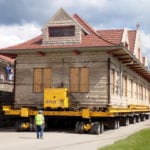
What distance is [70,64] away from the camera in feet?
89.6

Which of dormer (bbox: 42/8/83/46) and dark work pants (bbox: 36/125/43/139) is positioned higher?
dormer (bbox: 42/8/83/46)

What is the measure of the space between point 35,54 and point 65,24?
2720 millimetres

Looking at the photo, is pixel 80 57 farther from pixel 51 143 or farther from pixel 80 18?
pixel 51 143

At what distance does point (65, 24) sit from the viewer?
27.4 meters

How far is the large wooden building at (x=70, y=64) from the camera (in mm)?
26500

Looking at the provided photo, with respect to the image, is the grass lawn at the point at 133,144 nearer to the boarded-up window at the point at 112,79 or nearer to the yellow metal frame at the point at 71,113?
the yellow metal frame at the point at 71,113

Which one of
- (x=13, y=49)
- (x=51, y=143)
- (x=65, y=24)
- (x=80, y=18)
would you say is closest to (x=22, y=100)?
(x=13, y=49)

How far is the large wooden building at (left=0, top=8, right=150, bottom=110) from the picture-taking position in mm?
26500

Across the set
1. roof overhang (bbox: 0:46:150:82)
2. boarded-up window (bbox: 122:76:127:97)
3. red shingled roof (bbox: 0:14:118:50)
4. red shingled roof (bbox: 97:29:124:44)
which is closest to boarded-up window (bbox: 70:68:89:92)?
roof overhang (bbox: 0:46:150:82)

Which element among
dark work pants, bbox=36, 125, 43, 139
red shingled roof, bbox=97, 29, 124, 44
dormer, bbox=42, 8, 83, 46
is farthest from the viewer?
red shingled roof, bbox=97, 29, 124, 44

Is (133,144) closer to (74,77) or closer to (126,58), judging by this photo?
(74,77)

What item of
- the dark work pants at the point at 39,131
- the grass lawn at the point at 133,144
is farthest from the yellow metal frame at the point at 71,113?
the grass lawn at the point at 133,144

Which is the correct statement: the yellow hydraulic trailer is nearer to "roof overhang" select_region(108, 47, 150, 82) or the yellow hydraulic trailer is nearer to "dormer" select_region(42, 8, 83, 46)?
"dormer" select_region(42, 8, 83, 46)

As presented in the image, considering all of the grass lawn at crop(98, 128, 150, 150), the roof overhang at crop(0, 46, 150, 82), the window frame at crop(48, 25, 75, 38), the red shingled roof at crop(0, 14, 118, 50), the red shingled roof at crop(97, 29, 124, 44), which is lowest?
the grass lawn at crop(98, 128, 150, 150)
